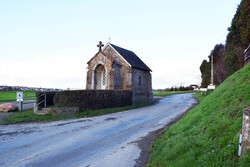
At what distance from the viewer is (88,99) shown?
15.7 meters

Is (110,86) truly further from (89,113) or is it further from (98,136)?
(98,136)

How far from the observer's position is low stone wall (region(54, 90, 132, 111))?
15109 millimetres

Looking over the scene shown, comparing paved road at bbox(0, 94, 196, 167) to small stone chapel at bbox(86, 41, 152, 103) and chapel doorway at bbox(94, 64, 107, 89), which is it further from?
chapel doorway at bbox(94, 64, 107, 89)

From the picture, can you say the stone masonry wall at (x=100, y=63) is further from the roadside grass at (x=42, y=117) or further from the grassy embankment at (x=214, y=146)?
the grassy embankment at (x=214, y=146)

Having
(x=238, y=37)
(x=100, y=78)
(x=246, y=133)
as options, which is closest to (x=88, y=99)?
(x=100, y=78)

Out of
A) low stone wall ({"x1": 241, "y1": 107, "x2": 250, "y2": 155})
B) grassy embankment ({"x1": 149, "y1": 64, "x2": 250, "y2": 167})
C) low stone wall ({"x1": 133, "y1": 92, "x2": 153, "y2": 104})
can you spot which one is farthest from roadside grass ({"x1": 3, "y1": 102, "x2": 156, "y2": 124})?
low stone wall ({"x1": 241, "y1": 107, "x2": 250, "y2": 155})

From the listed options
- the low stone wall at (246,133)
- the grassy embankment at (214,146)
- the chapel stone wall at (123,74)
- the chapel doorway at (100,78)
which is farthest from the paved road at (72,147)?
the chapel doorway at (100,78)

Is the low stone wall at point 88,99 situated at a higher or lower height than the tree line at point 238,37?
lower

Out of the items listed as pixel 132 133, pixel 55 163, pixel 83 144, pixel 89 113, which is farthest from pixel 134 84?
pixel 55 163

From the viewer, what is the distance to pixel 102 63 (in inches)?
879

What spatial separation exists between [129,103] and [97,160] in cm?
1546

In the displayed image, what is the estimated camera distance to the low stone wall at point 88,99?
595 inches

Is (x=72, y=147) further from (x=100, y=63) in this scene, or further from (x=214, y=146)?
(x=100, y=63)

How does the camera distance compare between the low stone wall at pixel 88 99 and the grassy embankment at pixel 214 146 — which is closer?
the grassy embankment at pixel 214 146
